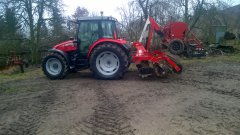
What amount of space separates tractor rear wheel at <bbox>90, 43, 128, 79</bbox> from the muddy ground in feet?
1.14

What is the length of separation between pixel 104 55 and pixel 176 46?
22.0ft

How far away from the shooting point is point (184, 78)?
7.45 metres

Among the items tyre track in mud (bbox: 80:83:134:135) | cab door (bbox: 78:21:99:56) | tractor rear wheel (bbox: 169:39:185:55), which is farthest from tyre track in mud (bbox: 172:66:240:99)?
tractor rear wheel (bbox: 169:39:185:55)

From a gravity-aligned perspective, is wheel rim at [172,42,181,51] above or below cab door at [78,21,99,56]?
below

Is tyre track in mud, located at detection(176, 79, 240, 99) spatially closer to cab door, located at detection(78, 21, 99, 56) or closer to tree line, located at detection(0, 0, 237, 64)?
cab door, located at detection(78, 21, 99, 56)

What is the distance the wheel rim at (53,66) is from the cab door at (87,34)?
94 cm

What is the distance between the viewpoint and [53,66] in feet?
26.2

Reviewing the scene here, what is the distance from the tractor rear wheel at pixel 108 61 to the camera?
23.5 feet

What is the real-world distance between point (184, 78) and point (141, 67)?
4.91ft

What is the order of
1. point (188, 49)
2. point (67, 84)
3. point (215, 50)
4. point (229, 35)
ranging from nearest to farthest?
point (67, 84), point (188, 49), point (215, 50), point (229, 35)

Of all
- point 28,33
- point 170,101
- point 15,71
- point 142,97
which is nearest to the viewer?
point 170,101

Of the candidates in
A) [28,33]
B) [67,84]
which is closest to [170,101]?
[67,84]

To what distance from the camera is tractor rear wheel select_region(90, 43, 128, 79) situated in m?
7.18

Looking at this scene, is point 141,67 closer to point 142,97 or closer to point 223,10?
point 142,97
